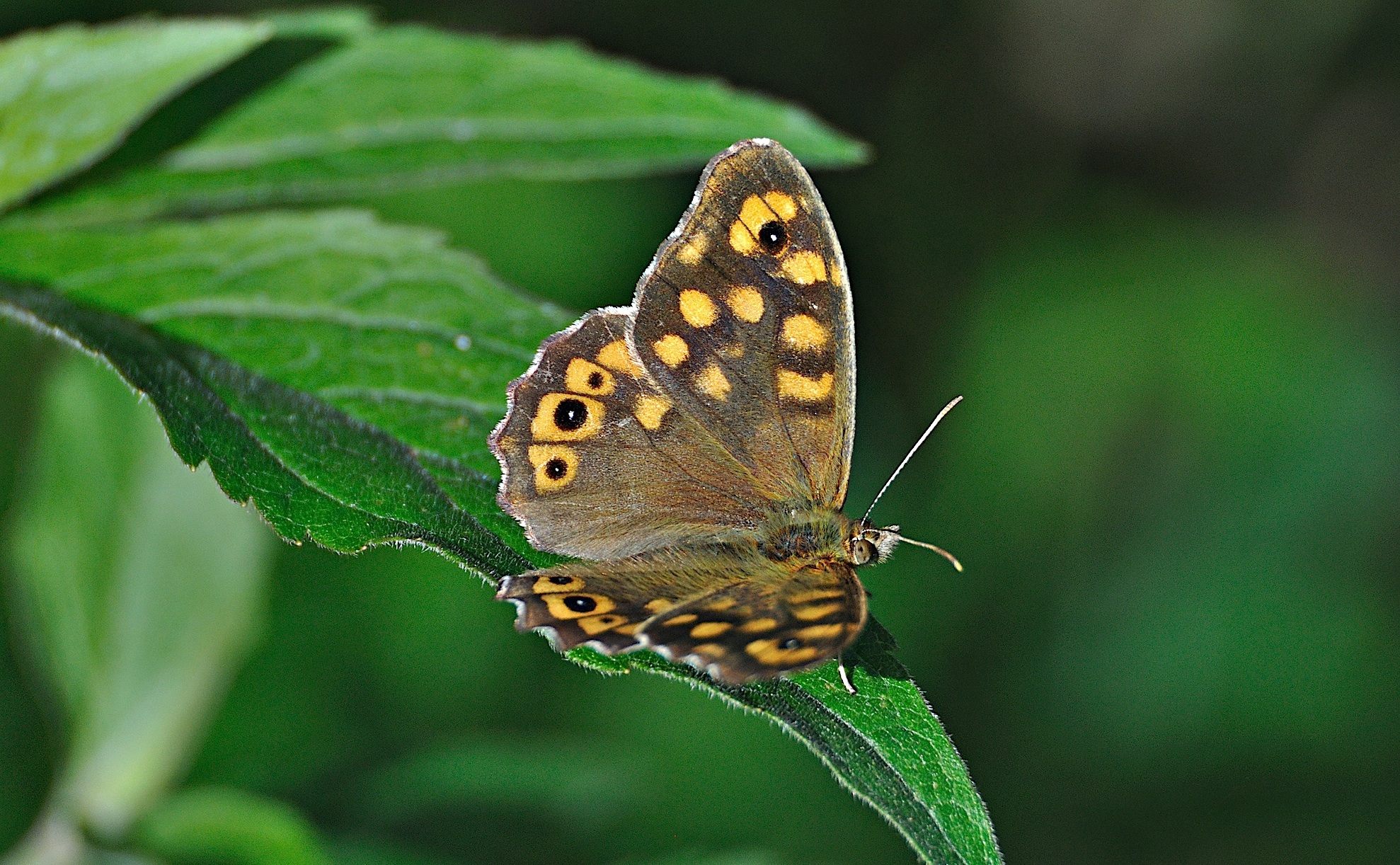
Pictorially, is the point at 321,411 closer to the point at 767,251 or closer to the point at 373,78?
the point at 373,78

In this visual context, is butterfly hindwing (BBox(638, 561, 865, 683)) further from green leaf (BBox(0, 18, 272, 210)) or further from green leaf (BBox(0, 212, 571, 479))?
green leaf (BBox(0, 18, 272, 210))

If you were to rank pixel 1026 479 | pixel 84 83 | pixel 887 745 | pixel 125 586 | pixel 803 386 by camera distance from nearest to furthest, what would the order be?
1. pixel 887 745
2. pixel 84 83
3. pixel 803 386
4. pixel 125 586
5. pixel 1026 479

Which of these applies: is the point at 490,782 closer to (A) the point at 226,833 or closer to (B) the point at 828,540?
(A) the point at 226,833

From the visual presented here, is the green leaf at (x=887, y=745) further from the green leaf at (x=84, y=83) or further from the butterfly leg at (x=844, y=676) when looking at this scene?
the green leaf at (x=84, y=83)

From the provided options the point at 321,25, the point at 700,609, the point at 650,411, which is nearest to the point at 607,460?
the point at 650,411

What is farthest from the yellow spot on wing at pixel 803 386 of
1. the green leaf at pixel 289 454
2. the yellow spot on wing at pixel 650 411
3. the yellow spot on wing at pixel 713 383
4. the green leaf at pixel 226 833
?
the green leaf at pixel 226 833

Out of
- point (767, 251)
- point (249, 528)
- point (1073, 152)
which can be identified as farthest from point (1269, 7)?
point (249, 528)

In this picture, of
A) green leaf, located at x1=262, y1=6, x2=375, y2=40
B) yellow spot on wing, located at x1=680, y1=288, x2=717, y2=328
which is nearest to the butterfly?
yellow spot on wing, located at x1=680, y1=288, x2=717, y2=328
